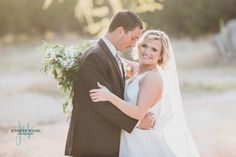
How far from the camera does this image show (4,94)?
37.4ft

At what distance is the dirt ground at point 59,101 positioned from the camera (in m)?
6.80

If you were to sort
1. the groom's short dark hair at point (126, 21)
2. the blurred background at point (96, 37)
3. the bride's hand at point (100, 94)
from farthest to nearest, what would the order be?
the blurred background at point (96, 37) → the groom's short dark hair at point (126, 21) → the bride's hand at point (100, 94)

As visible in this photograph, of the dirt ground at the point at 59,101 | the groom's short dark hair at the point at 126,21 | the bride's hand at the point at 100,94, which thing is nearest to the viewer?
the bride's hand at the point at 100,94

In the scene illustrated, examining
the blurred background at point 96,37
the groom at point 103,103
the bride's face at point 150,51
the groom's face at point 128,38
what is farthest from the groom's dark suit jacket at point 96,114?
the blurred background at point 96,37

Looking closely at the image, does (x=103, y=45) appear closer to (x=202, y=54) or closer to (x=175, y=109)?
(x=175, y=109)

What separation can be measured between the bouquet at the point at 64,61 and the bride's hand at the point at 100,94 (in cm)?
29

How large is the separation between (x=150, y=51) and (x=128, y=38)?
186mm

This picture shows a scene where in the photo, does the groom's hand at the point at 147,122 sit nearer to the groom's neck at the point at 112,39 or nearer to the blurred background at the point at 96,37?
the groom's neck at the point at 112,39

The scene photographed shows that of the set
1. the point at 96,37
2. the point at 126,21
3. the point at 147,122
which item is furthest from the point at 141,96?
the point at 96,37

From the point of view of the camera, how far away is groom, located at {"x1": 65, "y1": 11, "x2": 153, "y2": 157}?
379cm

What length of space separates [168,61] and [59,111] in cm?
567

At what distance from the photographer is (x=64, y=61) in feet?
13.3

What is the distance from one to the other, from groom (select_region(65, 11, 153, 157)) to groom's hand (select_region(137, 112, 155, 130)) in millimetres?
102

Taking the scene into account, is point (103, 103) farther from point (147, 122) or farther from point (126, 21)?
point (126, 21)
